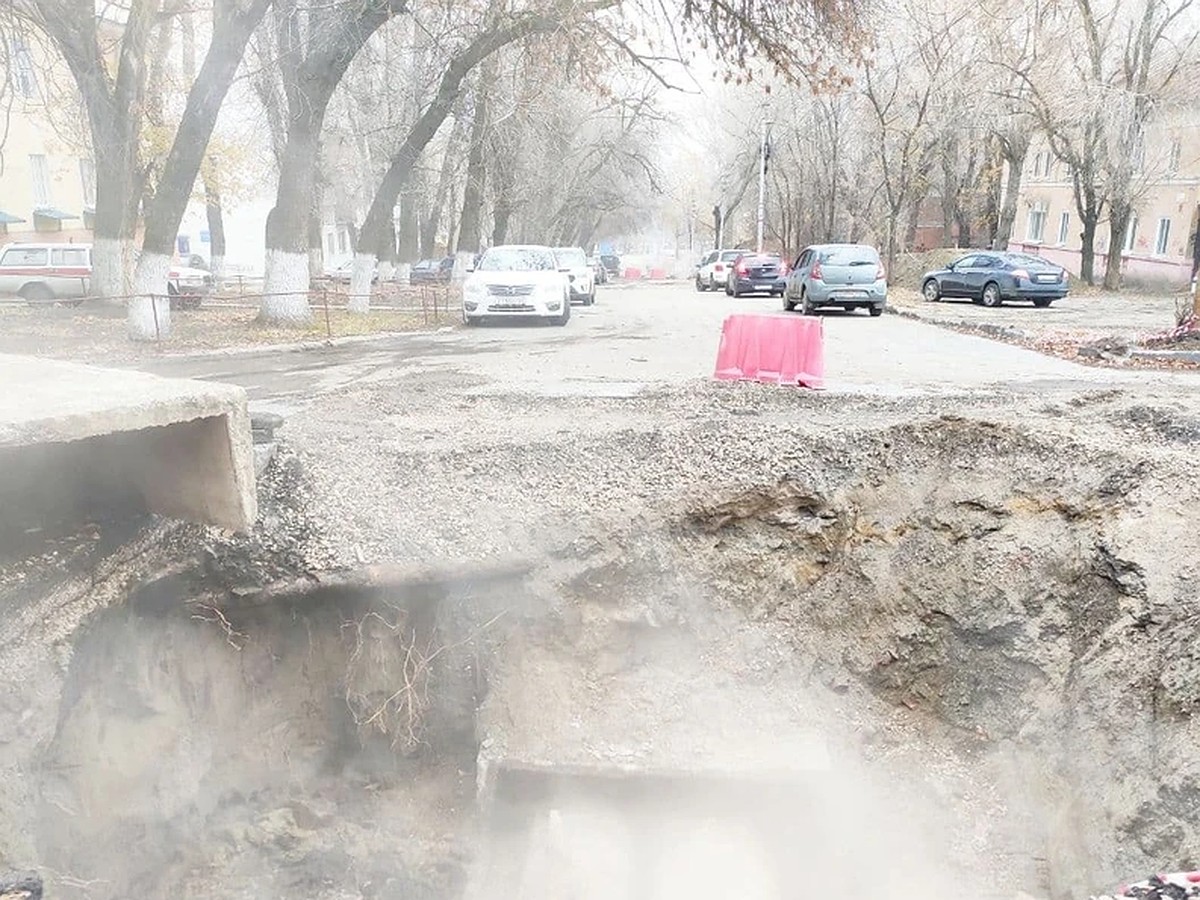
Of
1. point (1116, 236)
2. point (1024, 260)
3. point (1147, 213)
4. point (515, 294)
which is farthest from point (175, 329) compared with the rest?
point (1147, 213)

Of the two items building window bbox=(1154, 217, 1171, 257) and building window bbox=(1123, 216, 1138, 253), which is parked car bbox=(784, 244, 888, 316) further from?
building window bbox=(1123, 216, 1138, 253)

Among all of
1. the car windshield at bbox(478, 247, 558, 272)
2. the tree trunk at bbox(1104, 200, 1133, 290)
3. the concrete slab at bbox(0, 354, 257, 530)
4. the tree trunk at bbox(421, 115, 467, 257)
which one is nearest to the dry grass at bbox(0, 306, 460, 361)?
the car windshield at bbox(478, 247, 558, 272)

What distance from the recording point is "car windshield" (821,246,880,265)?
675 inches

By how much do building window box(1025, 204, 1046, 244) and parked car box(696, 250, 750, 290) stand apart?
1650cm

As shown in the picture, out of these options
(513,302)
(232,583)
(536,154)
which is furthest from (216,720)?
(536,154)

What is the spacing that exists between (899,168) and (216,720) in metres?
29.8

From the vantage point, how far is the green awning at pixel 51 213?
1149 inches

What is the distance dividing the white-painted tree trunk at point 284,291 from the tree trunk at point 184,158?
1.75 metres

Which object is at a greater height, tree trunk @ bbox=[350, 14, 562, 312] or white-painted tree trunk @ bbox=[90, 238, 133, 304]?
tree trunk @ bbox=[350, 14, 562, 312]

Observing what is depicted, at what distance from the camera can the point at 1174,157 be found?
25.9 m

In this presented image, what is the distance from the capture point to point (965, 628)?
5.30 m

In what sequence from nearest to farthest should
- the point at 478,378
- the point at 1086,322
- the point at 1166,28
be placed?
the point at 478,378
the point at 1086,322
the point at 1166,28

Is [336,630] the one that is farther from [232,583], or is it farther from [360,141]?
[360,141]

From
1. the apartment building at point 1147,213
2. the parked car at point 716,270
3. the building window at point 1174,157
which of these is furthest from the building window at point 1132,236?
the parked car at point 716,270
